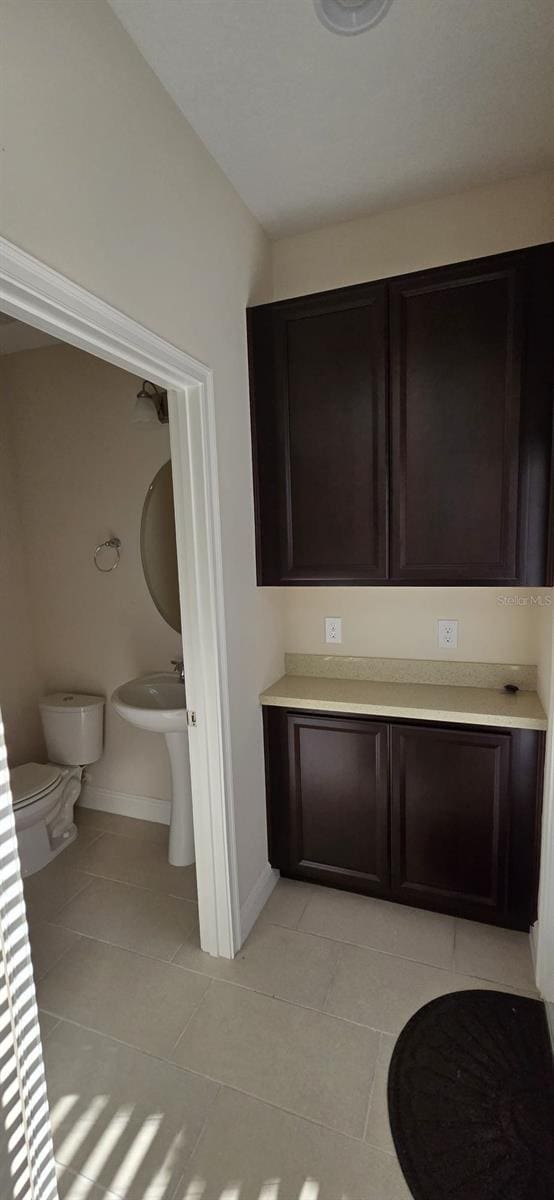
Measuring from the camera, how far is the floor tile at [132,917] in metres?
1.98

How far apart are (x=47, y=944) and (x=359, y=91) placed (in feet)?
9.88

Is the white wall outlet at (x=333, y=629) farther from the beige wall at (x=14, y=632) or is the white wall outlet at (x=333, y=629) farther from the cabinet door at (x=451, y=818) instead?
the beige wall at (x=14, y=632)

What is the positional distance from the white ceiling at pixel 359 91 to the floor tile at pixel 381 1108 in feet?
9.00

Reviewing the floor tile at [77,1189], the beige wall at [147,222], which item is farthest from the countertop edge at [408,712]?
the floor tile at [77,1189]

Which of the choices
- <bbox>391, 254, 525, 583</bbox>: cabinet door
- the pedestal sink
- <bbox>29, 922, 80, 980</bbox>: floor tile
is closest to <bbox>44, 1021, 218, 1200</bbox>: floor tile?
<bbox>29, 922, 80, 980</bbox>: floor tile

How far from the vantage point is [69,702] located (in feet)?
9.00

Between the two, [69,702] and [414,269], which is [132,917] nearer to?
[69,702]

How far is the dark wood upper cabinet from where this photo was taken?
5.50 feet

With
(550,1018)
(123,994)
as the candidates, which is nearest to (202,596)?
(123,994)

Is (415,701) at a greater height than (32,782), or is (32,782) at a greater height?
(415,701)

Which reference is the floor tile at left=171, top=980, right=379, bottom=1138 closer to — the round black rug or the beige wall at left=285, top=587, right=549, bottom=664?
the round black rug

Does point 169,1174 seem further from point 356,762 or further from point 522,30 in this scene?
point 522,30

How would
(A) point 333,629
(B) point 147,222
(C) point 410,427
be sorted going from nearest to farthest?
(B) point 147,222, (C) point 410,427, (A) point 333,629

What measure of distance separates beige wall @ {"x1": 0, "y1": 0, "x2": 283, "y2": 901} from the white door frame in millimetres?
71
